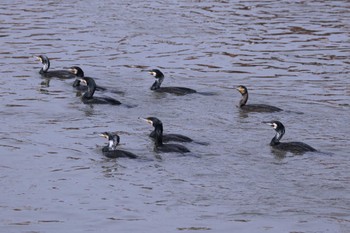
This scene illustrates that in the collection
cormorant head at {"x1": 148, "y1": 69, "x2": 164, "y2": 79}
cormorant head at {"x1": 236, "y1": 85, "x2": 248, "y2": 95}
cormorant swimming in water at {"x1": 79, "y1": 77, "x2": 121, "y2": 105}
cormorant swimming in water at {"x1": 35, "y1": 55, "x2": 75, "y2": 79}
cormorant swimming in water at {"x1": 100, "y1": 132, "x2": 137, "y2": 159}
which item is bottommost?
cormorant swimming in water at {"x1": 35, "y1": 55, "x2": 75, "y2": 79}

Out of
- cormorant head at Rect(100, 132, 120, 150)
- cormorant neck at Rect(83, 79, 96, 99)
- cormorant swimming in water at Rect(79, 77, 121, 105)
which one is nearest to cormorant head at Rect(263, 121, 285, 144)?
cormorant head at Rect(100, 132, 120, 150)

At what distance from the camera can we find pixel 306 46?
1436 inches

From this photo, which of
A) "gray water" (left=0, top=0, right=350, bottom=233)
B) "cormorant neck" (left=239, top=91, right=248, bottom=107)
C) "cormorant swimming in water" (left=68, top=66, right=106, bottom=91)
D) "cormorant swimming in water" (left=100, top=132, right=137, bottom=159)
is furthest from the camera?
"cormorant swimming in water" (left=68, top=66, right=106, bottom=91)

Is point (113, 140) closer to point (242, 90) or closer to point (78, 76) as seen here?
point (242, 90)

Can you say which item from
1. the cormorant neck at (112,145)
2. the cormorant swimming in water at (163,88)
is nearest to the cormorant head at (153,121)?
the cormorant neck at (112,145)

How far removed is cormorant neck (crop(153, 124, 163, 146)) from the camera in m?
22.4

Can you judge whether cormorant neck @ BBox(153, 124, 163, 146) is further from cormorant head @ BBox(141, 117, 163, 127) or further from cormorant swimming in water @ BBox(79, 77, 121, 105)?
cormorant swimming in water @ BBox(79, 77, 121, 105)

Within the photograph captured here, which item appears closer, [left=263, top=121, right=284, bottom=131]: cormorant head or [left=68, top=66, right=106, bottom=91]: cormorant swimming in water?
[left=263, top=121, right=284, bottom=131]: cormorant head

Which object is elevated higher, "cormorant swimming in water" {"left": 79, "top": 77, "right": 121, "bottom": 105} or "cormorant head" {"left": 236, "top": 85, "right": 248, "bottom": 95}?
"cormorant head" {"left": 236, "top": 85, "right": 248, "bottom": 95}

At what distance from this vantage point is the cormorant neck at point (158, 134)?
22422 millimetres

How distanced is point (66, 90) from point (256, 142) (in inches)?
306

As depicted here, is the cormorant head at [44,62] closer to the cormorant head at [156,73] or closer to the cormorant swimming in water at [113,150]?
the cormorant head at [156,73]

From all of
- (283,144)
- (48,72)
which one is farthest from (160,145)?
(48,72)

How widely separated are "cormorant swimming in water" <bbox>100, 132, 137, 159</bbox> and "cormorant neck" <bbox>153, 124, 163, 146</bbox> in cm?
84
